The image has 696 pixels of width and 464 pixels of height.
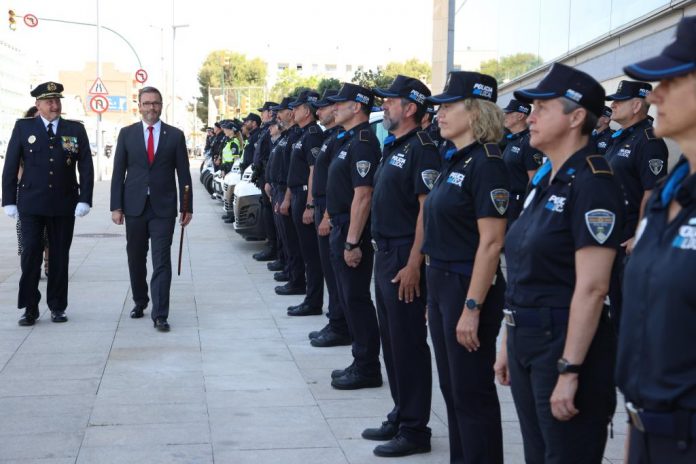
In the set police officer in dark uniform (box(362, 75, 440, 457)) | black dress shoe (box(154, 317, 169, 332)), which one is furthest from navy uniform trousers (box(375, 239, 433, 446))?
black dress shoe (box(154, 317, 169, 332))

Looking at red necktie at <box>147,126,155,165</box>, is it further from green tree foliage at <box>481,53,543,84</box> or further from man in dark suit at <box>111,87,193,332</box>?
green tree foliage at <box>481,53,543,84</box>

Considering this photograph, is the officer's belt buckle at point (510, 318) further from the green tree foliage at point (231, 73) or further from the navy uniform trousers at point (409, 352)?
the green tree foliage at point (231, 73)

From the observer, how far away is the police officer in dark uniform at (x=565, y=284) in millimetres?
3197

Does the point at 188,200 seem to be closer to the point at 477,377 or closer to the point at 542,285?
the point at 477,377

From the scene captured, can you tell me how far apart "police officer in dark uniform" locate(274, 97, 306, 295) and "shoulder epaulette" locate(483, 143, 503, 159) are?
599 centimetres

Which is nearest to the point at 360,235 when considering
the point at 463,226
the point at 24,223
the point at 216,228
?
the point at 463,226

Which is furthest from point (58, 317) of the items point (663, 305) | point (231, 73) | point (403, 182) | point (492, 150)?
point (231, 73)

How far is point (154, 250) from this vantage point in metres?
8.60

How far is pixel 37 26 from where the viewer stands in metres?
31.7

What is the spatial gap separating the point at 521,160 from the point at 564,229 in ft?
25.0

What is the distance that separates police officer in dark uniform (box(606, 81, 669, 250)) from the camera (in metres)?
7.17

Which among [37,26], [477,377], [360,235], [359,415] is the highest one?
[37,26]

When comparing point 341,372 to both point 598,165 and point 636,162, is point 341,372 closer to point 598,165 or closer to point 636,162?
point 636,162

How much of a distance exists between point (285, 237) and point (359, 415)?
5.08 meters
